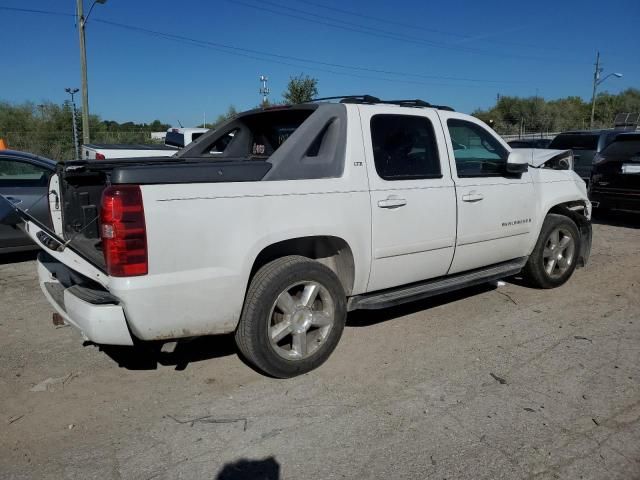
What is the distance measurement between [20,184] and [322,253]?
195 inches

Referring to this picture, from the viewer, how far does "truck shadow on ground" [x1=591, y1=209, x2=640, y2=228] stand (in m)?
10.5

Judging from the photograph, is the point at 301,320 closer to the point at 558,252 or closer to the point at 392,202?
the point at 392,202

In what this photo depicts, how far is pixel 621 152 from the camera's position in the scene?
9664mm

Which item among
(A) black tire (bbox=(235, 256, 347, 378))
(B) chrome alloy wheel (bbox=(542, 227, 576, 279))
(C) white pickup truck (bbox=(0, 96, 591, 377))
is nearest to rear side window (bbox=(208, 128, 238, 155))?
(C) white pickup truck (bbox=(0, 96, 591, 377))

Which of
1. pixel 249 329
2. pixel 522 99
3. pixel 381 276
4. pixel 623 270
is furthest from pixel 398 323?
pixel 522 99

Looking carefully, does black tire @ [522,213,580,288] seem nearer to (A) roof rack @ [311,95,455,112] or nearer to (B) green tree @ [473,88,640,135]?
(A) roof rack @ [311,95,455,112]

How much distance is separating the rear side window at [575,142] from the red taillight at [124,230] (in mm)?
12189

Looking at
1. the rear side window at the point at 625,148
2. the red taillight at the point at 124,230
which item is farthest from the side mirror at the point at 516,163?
the rear side window at the point at 625,148

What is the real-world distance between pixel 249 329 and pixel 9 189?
5.02 meters

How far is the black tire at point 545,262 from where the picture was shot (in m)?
5.62

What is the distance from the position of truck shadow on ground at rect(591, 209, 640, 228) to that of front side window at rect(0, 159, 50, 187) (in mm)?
9636

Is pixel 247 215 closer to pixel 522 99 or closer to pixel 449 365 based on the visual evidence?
pixel 449 365

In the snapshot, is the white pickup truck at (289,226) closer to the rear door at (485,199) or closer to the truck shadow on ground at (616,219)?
the rear door at (485,199)

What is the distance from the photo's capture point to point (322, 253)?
411 centimetres
